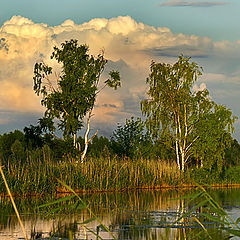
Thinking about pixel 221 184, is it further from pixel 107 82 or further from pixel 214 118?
pixel 107 82

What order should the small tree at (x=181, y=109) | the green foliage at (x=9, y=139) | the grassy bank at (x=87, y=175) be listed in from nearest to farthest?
the grassy bank at (x=87, y=175) → the small tree at (x=181, y=109) → the green foliage at (x=9, y=139)

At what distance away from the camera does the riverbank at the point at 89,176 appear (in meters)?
22.7

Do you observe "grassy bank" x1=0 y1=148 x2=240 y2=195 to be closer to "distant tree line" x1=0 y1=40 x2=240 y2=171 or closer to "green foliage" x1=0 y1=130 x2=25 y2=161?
"distant tree line" x1=0 y1=40 x2=240 y2=171

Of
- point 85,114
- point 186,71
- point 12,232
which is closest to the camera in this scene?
point 12,232

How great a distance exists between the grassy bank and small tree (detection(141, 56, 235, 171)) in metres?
5.74

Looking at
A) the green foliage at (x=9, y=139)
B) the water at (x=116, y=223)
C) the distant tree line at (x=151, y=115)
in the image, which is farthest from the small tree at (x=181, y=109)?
the green foliage at (x=9, y=139)

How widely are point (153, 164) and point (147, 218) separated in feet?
50.2

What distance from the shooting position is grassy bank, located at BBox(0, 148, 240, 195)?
22688mm

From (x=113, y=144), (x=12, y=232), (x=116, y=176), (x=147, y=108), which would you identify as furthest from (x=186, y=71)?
(x=12, y=232)

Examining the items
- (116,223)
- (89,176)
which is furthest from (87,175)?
(116,223)

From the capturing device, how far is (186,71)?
38156 millimetres

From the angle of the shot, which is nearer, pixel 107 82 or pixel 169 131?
pixel 107 82

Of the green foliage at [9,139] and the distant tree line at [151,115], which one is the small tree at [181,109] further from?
the green foliage at [9,139]

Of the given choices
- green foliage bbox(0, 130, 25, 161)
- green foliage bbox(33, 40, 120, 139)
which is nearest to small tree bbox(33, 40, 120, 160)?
green foliage bbox(33, 40, 120, 139)
